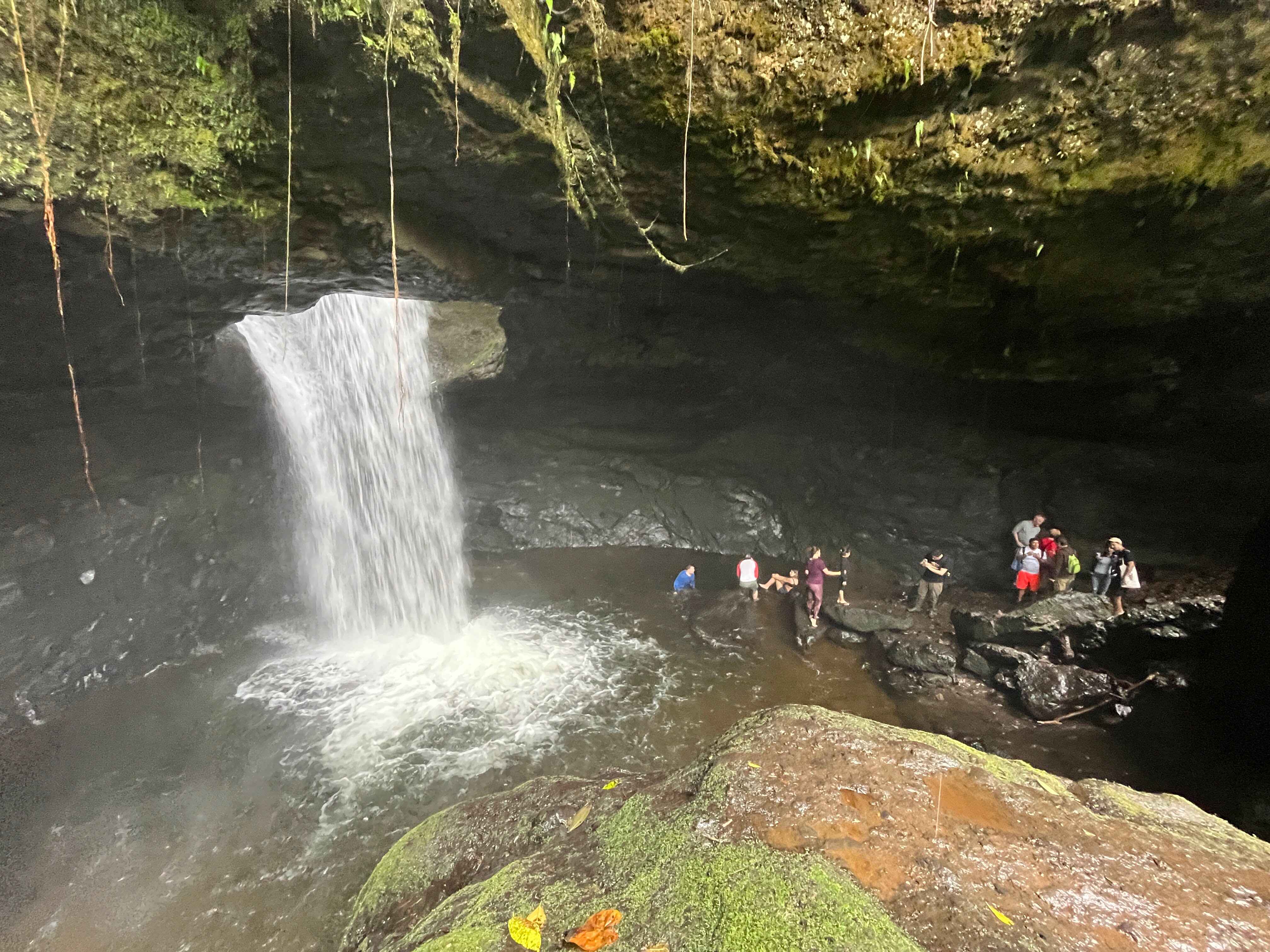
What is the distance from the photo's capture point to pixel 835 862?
244 cm

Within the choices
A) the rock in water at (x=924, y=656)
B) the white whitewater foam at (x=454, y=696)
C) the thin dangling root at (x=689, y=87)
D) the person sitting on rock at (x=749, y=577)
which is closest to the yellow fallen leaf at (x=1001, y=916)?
the white whitewater foam at (x=454, y=696)

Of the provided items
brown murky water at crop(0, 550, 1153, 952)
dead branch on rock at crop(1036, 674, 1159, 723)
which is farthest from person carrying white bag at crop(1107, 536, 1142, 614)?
brown murky water at crop(0, 550, 1153, 952)

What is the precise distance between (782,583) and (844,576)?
4.58ft

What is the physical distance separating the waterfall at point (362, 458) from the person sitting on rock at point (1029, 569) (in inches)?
362

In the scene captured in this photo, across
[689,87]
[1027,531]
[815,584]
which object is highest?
[689,87]

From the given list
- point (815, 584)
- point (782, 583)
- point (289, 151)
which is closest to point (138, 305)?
point (289, 151)

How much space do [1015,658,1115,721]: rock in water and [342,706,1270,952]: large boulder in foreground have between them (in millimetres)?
3611

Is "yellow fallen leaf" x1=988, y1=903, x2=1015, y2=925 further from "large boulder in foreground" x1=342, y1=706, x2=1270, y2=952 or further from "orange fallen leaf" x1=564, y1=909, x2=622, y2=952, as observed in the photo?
"orange fallen leaf" x1=564, y1=909, x2=622, y2=952

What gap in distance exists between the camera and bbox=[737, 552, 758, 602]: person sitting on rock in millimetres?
9414

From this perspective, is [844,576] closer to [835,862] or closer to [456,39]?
[835,862]

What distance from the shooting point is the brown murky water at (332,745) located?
433cm

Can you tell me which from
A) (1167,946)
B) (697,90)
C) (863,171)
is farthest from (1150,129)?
(1167,946)

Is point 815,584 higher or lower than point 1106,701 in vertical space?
higher

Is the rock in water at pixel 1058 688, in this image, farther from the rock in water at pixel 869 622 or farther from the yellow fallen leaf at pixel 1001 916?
the yellow fallen leaf at pixel 1001 916
